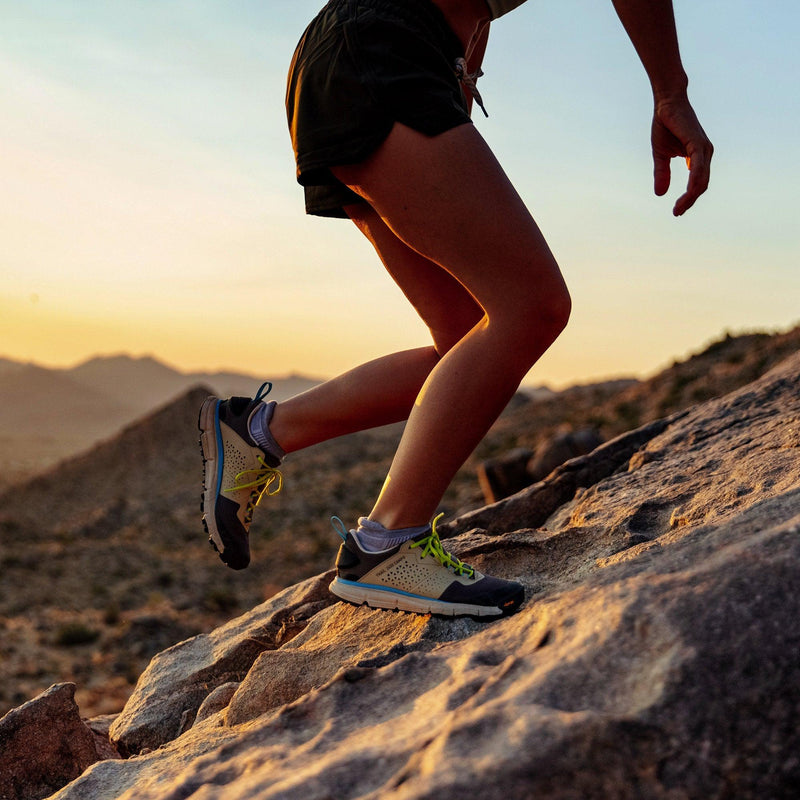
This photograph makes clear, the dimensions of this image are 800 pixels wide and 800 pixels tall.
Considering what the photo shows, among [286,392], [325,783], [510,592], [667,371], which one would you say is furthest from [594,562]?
[286,392]

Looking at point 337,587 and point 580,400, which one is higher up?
point 337,587

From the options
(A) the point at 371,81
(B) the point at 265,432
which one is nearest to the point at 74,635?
(B) the point at 265,432

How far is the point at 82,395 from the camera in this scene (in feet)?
401

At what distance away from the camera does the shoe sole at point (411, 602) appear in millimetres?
1926

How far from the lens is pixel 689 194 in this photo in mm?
2088

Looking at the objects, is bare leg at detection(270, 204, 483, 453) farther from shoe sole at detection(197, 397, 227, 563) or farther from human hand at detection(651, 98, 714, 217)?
human hand at detection(651, 98, 714, 217)

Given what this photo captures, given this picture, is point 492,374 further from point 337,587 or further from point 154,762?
point 154,762

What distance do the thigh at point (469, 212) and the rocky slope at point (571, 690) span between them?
2.21 feet

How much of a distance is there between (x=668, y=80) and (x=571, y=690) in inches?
63.9

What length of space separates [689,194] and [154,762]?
1.92 metres

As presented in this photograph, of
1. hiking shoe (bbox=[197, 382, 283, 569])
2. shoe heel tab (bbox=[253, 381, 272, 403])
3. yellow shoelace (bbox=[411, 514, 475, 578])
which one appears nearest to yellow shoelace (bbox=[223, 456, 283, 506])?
hiking shoe (bbox=[197, 382, 283, 569])

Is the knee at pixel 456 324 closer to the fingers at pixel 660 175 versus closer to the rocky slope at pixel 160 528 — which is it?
the fingers at pixel 660 175

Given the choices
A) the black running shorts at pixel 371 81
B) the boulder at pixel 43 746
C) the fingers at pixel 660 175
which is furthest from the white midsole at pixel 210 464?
the fingers at pixel 660 175

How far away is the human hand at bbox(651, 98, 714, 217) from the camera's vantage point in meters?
2.09
